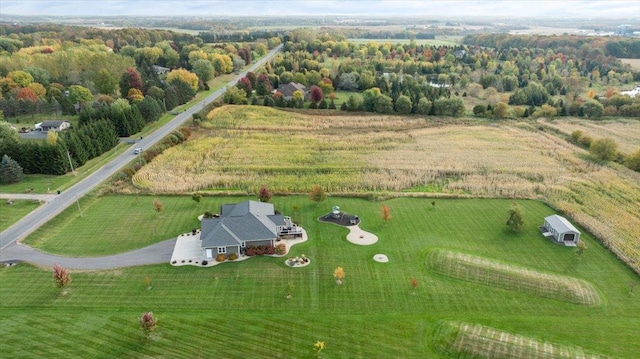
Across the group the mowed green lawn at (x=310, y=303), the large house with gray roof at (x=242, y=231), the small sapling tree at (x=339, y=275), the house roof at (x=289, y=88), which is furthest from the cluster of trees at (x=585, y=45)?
the small sapling tree at (x=339, y=275)

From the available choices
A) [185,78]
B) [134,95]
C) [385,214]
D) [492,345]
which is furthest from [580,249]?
[185,78]

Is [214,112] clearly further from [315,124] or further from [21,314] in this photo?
[21,314]

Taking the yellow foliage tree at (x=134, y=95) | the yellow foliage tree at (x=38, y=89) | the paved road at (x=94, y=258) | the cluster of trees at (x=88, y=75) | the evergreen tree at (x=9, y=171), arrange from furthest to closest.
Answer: the yellow foliage tree at (x=38, y=89) < the yellow foliage tree at (x=134, y=95) < the cluster of trees at (x=88, y=75) < the evergreen tree at (x=9, y=171) < the paved road at (x=94, y=258)

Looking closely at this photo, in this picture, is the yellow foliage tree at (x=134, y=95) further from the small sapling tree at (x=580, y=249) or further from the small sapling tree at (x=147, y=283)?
the small sapling tree at (x=580, y=249)

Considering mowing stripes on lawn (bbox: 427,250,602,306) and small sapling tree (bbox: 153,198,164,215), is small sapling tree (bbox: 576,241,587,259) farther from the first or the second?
small sapling tree (bbox: 153,198,164,215)

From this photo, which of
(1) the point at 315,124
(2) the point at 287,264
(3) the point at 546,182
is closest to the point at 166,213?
(2) the point at 287,264

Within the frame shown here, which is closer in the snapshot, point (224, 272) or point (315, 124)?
point (224, 272)

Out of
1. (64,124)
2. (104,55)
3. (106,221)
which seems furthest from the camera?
(104,55)

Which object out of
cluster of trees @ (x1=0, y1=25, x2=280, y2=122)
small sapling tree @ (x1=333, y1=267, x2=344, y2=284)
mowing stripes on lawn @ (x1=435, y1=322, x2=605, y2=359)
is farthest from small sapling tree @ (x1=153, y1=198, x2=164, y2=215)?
cluster of trees @ (x1=0, y1=25, x2=280, y2=122)
